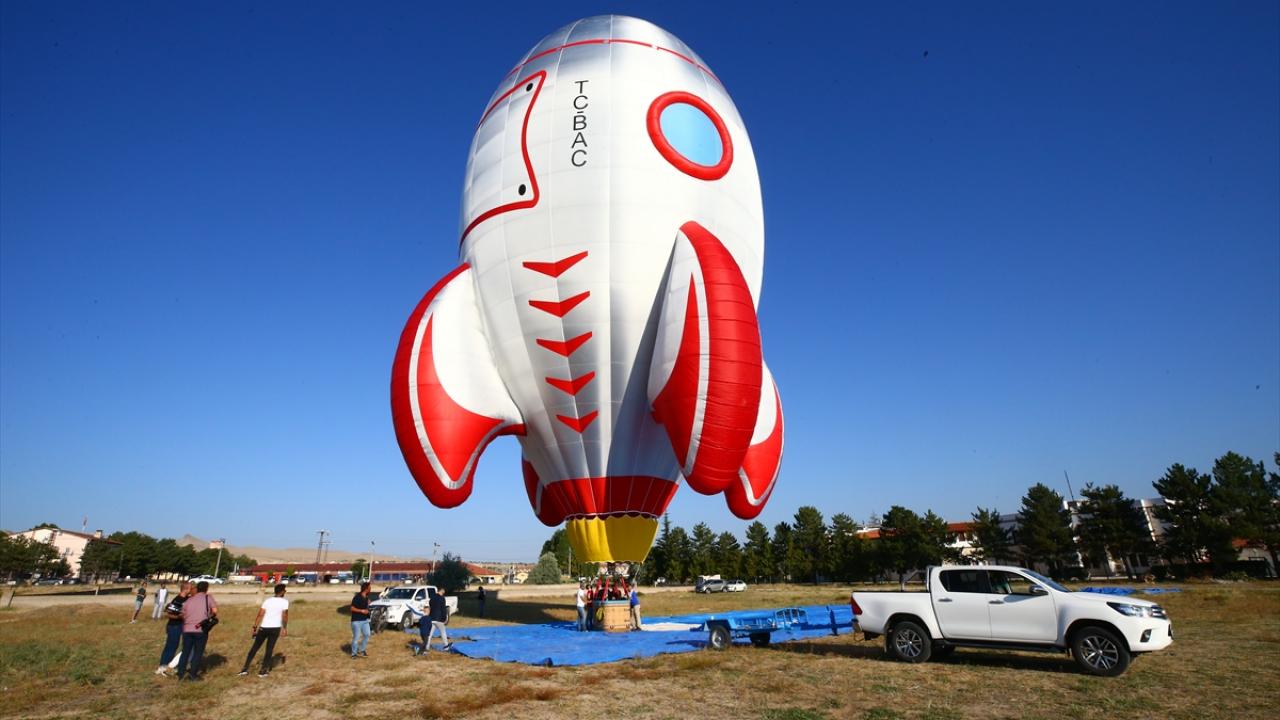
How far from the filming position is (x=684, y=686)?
8.82 m

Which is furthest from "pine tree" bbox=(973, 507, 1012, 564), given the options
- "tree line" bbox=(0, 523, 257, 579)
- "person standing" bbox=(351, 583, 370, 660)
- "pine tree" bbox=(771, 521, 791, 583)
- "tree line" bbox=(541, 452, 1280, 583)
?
"tree line" bbox=(0, 523, 257, 579)

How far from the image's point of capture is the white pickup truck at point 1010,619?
8781mm

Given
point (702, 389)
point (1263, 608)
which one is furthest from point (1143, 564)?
point (702, 389)

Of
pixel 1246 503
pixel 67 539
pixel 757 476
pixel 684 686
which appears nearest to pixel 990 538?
pixel 1246 503

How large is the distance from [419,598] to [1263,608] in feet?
80.2

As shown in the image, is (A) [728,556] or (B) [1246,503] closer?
(B) [1246,503]

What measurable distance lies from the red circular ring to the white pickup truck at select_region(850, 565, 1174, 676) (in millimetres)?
11092

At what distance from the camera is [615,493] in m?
17.3

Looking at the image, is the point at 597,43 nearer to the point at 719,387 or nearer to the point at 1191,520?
the point at 719,387

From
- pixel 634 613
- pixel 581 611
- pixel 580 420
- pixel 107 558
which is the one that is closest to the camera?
pixel 580 420

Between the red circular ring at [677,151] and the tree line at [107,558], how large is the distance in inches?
3466

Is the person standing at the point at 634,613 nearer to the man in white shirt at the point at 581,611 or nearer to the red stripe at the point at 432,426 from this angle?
the man in white shirt at the point at 581,611

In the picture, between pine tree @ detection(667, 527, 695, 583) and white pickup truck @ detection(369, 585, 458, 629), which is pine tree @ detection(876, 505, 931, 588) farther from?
white pickup truck @ detection(369, 585, 458, 629)

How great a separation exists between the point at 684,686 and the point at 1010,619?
4.88 metres
